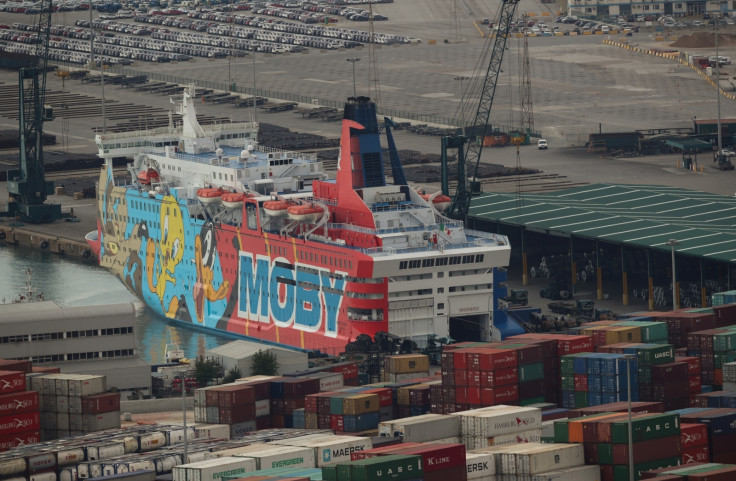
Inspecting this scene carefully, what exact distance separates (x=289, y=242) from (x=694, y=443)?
40.0 m

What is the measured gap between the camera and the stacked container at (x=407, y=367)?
341ft

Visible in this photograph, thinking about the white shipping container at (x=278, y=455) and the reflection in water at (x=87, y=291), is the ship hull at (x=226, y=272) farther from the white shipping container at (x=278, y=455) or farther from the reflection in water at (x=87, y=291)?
the white shipping container at (x=278, y=455)

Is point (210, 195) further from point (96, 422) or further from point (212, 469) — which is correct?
point (212, 469)

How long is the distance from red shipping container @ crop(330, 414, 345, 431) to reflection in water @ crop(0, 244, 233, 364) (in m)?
29.5

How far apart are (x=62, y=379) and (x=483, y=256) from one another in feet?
90.2

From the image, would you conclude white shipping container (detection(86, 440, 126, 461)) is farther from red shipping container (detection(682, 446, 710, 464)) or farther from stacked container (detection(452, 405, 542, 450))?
red shipping container (detection(682, 446, 710, 464))

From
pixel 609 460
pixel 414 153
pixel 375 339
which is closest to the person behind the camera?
pixel 609 460

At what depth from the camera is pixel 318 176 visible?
430ft

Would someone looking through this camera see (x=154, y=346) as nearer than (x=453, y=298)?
No

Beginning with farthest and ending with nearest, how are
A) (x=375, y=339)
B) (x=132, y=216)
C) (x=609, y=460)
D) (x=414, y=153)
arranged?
(x=414, y=153) → (x=132, y=216) → (x=375, y=339) → (x=609, y=460)

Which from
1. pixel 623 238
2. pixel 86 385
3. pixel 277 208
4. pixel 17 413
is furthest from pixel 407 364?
pixel 623 238

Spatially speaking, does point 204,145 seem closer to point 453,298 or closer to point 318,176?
point 318,176

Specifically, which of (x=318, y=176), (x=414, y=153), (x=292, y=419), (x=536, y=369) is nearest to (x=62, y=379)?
(x=292, y=419)

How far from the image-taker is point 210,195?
418ft
